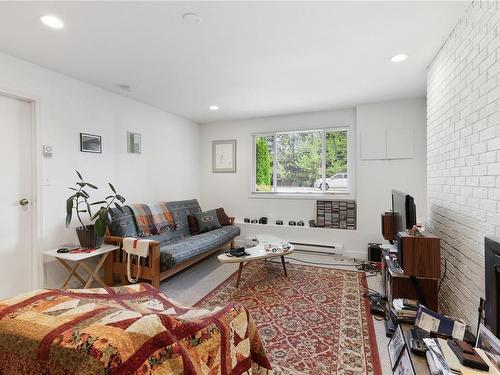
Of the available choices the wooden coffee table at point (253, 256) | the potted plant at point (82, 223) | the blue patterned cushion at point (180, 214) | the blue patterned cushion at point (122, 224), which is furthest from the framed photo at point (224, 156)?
the potted plant at point (82, 223)

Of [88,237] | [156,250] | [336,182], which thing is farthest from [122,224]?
[336,182]

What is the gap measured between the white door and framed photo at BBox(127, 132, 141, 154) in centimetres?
119

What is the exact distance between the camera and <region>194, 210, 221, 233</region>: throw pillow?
4.16 meters

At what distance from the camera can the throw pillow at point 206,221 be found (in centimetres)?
416

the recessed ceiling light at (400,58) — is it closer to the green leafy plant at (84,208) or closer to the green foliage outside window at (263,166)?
the green foliage outside window at (263,166)

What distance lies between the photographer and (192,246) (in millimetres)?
3244

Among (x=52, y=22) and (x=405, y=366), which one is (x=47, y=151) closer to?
(x=52, y=22)

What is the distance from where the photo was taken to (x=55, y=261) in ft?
9.12

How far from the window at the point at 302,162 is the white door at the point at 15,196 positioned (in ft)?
11.0

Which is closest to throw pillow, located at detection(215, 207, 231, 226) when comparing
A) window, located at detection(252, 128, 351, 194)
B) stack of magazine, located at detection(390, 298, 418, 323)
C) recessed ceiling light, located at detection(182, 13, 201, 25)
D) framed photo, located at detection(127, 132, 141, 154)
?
window, located at detection(252, 128, 351, 194)

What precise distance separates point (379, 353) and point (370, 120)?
10.7 ft

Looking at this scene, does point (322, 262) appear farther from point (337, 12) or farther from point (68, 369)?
point (68, 369)

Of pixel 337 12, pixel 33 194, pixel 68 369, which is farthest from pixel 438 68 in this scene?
pixel 33 194

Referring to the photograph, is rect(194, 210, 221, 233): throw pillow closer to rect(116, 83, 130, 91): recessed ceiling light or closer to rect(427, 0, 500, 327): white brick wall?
rect(116, 83, 130, 91): recessed ceiling light
